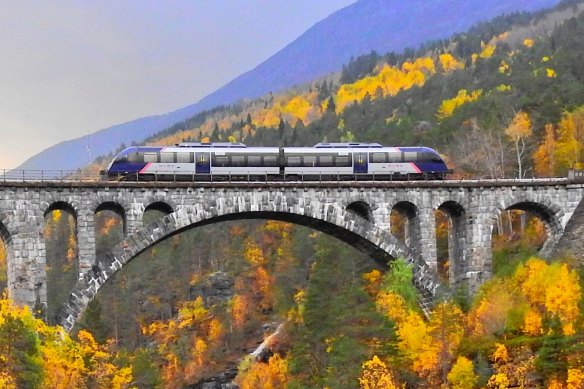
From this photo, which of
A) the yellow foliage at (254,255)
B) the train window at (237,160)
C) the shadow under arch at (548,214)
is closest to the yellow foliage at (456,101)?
the yellow foliage at (254,255)

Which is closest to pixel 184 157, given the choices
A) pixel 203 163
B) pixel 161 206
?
pixel 203 163

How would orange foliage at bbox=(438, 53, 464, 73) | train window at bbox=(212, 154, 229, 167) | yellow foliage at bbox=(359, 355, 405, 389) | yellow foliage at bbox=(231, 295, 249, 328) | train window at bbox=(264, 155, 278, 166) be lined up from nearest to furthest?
yellow foliage at bbox=(359, 355, 405, 389) < train window at bbox=(212, 154, 229, 167) < train window at bbox=(264, 155, 278, 166) < yellow foliage at bbox=(231, 295, 249, 328) < orange foliage at bbox=(438, 53, 464, 73)

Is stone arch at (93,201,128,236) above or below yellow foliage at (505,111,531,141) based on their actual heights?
below

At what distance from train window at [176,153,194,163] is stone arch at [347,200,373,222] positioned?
36.5ft

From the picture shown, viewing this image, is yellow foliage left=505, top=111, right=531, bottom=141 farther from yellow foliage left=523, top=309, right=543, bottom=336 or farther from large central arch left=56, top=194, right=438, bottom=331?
yellow foliage left=523, top=309, right=543, bottom=336

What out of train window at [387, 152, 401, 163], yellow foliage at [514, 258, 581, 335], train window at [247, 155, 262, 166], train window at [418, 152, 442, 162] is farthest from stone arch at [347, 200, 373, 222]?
yellow foliage at [514, 258, 581, 335]

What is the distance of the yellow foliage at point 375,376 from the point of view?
132 ft

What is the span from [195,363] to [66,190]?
131 ft

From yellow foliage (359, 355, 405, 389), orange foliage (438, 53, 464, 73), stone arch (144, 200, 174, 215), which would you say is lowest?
yellow foliage (359, 355, 405, 389)

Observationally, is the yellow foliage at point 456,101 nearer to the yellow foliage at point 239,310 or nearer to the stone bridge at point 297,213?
the yellow foliage at point 239,310

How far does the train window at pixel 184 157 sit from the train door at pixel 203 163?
48 centimetres

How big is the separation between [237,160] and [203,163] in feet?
7.59

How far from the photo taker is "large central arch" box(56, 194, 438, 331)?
44.9 metres

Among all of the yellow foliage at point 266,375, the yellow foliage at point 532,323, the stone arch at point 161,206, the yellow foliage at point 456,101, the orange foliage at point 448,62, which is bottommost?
the yellow foliage at point 266,375
